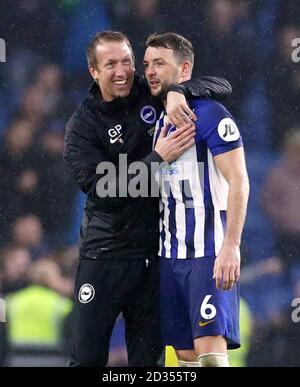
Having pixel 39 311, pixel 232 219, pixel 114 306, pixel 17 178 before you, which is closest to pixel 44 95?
pixel 17 178

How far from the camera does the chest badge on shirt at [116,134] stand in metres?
4.03

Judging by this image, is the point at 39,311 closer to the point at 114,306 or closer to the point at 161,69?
the point at 114,306

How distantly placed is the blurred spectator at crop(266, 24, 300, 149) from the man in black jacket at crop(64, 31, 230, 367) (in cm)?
149

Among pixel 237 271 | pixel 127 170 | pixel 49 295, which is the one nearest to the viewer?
pixel 237 271

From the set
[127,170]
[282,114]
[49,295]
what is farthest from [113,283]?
[282,114]

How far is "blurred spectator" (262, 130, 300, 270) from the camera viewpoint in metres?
5.47

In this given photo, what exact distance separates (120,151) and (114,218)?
0.28 m

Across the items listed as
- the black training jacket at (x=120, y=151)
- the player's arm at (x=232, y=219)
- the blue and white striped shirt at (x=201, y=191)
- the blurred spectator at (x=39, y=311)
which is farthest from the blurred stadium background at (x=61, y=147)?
the player's arm at (x=232, y=219)

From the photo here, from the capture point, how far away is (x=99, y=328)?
13.4 feet

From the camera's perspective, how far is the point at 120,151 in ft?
13.3

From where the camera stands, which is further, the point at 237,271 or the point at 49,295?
the point at 49,295

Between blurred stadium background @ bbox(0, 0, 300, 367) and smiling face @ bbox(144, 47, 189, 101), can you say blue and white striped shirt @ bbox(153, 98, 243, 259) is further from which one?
blurred stadium background @ bbox(0, 0, 300, 367)
